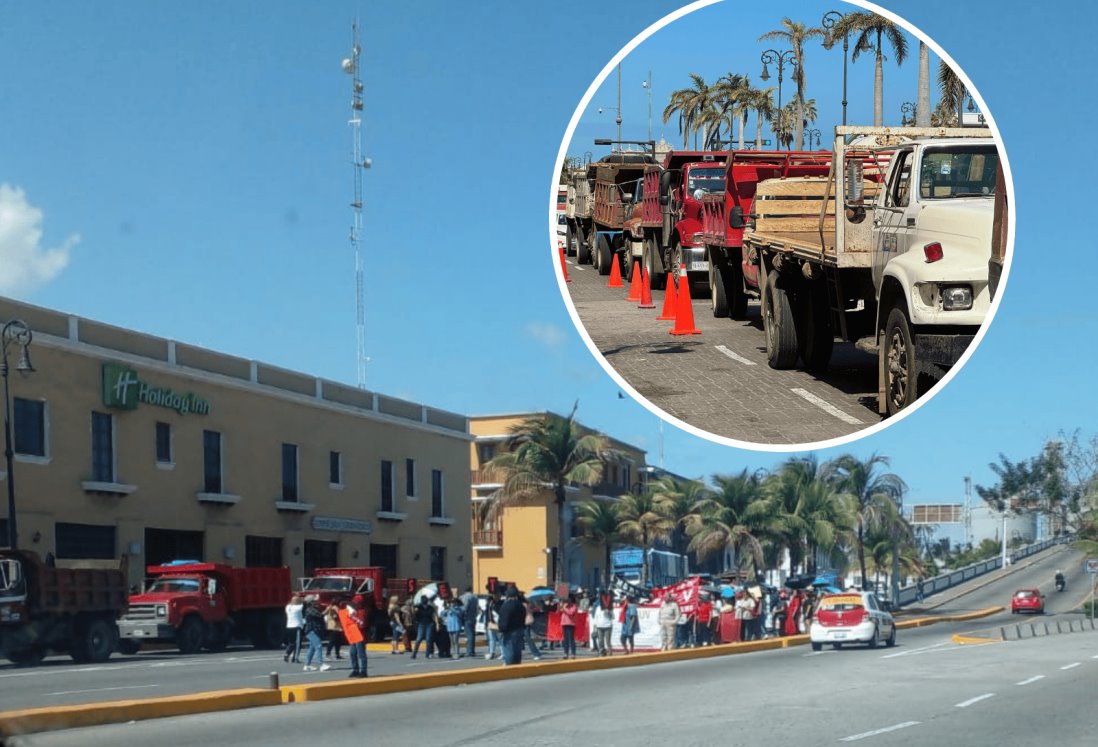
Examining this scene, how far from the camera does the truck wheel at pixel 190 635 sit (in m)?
32.1

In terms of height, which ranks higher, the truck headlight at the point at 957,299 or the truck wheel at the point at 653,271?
the truck wheel at the point at 653,271

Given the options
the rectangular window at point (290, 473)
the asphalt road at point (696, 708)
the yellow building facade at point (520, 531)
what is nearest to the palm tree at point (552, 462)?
the yellow building facade at point (520, 531)

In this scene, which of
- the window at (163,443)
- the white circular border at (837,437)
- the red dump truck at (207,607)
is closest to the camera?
the white circular border at (837,437)

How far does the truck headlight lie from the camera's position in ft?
21.2

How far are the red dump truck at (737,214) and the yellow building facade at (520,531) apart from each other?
41.3m

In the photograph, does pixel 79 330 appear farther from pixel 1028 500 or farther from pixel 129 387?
pixel 1028 500

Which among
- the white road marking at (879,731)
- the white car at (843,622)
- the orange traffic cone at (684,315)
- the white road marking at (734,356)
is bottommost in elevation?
the white car at (843,622)

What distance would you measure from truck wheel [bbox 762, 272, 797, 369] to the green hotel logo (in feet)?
96.9

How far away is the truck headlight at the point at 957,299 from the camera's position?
21.2 feet

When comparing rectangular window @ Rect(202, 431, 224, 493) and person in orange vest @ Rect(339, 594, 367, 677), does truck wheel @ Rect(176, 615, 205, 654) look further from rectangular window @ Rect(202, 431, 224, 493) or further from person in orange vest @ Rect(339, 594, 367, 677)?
person in orange vest @ Rect(339, 594, 367, 677)

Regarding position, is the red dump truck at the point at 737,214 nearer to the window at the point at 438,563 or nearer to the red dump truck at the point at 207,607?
the red dump truck at the point at 207,607

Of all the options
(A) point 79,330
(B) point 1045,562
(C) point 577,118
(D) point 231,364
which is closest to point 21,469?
Result: (A) point 79,330

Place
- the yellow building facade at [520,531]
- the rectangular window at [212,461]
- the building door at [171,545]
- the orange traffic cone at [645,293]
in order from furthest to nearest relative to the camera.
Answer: the yellow building facade at [520,531] → the rectangular window at [212,461] → the building door at [171,545] → the orange traffic cone at [645,293]

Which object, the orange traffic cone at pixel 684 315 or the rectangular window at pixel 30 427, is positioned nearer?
the orange traffic cone at pixel 684 315
